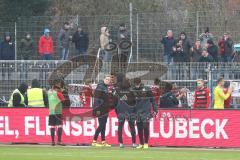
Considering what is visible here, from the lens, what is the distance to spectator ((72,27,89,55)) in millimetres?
36062

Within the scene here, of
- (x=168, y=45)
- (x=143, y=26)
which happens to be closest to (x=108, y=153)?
(x=168, y=45)

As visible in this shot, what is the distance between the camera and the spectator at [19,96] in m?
29.9

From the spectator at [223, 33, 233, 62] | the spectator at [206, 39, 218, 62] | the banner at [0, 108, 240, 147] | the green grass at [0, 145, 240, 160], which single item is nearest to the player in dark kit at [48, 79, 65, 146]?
the banner at [0, 108, 240, 147]

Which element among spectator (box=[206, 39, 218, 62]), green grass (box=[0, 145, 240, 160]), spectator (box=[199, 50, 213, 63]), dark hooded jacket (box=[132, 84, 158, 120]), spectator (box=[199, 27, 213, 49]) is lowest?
green grass (box=[0, 145, 240, 160])

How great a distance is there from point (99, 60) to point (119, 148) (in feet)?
22.7

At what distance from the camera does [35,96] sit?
30297mm

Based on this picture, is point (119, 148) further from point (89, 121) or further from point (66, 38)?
point (66, 38)

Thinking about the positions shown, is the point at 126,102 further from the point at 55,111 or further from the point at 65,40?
the point at 65,40

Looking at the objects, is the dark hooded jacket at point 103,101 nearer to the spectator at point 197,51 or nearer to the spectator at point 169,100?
the spectator at point 169,100

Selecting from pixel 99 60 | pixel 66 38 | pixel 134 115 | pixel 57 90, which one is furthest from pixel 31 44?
pixel 134 115

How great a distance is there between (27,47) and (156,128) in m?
9.55

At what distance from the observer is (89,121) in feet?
95.8

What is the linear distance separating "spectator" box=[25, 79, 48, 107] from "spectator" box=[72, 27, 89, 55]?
5995mm

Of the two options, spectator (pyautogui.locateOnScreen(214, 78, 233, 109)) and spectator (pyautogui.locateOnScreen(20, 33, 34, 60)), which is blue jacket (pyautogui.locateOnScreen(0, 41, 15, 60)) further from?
spectator (pyautogui.locateOnScreen(214, 78, 233, 109))
